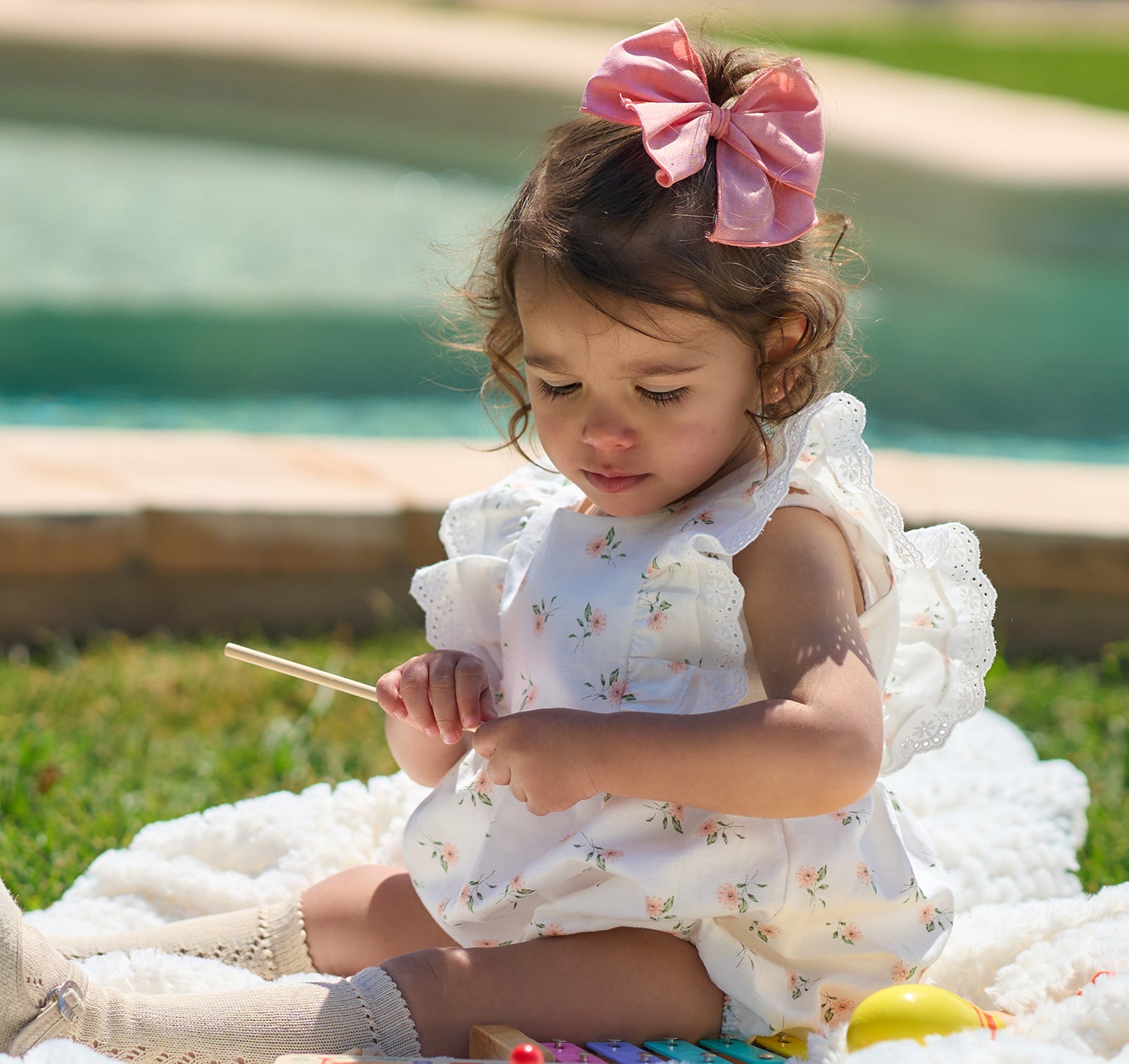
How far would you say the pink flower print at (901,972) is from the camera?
1.62 metres

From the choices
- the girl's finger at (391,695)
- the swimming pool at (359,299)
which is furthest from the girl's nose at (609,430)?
the swimming pool at (359,299)

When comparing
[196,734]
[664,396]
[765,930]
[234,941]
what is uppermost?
[664,396]

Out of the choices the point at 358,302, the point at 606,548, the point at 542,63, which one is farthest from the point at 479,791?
the point at 542,63

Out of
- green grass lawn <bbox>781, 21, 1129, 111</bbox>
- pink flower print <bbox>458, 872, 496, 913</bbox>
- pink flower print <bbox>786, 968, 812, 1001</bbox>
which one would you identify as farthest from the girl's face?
green grass lawn <bbox>781, 21, 1129, 111</bbox>

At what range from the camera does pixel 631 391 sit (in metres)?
1.55

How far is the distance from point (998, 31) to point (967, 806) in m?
13.6

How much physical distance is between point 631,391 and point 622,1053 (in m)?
0.67

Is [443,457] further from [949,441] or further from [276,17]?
[276,17]

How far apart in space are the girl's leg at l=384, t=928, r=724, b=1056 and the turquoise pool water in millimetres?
2780

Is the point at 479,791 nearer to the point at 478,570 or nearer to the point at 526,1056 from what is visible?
the point at 478,570

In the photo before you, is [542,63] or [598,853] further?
[542,63]

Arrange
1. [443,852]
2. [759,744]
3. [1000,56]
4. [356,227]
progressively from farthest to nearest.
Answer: [1000,56] < [356,227] < [443,852] < [759,744]

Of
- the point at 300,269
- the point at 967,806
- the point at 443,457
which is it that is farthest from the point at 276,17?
the point at 967,806

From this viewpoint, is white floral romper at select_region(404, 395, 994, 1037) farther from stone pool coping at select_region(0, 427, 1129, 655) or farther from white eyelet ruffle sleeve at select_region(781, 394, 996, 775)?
stone pool coping at select_region(0, 427, 1129, 655)
